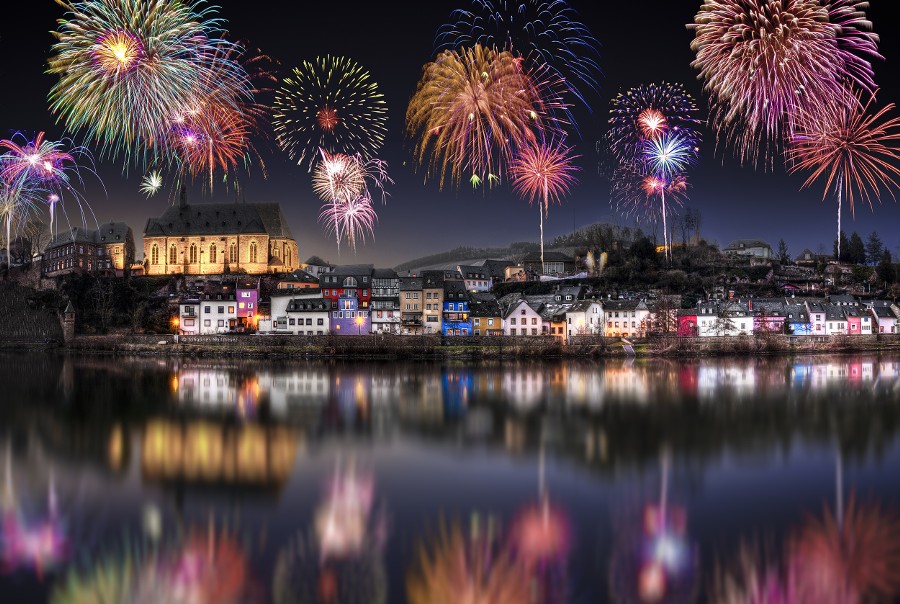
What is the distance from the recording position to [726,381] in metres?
29.6

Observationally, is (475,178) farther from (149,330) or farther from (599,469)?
(149,330)

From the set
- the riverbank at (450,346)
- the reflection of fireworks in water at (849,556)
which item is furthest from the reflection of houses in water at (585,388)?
the reflection of fireworks in water at (849,556)

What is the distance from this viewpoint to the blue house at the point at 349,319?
1917 inches

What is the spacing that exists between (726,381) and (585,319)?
20402 mm

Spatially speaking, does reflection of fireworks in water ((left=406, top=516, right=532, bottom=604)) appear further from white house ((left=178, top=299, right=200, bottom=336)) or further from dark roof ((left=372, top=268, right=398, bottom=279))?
white house ((left=178, top=299, right=200, bottom=336))

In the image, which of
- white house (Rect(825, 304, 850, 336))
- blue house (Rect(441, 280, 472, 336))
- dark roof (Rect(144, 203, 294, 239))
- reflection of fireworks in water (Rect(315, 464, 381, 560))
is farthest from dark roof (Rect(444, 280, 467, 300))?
reflection of fireworks in water (Rect(315, 464, 381, 560))

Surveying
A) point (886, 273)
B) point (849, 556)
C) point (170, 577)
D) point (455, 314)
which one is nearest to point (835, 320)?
point (886, 273)

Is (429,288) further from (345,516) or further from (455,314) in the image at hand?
(345,516)

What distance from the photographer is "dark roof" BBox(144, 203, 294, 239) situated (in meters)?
68.0

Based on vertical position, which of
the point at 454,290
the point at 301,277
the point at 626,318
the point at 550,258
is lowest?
the point at 626,318

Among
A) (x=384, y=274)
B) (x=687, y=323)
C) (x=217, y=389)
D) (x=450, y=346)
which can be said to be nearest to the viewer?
(x=217, y=389)

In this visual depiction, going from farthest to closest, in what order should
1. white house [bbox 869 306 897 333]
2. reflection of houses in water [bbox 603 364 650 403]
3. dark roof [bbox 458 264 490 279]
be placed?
dark roof [bbox 458 264 490 279]
white house [bbox 869 306 897 333]
reflection of houses in water [bbox 603 364 650 403]

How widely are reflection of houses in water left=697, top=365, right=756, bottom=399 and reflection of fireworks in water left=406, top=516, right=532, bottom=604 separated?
17.8 m

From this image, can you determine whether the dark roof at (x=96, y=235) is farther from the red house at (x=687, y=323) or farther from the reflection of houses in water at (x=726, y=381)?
the reflection of houses in water at (x=726, y=381)
